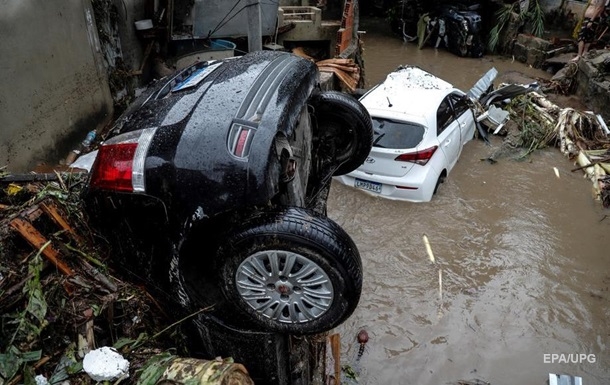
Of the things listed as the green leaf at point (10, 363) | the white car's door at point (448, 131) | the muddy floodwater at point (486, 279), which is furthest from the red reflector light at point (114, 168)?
the white car's door at point (448, 131)

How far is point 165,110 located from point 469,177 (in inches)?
268

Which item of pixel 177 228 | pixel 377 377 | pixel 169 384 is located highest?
pixel 177 228

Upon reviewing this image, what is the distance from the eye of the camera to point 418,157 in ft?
21.4

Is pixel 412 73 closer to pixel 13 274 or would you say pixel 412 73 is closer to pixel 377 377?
pixel 377 377

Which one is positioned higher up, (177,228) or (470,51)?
(177,228)

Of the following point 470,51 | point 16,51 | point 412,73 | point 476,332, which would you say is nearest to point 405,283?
point 476,332

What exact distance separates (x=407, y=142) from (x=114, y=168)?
4.83m

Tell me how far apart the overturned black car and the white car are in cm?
407

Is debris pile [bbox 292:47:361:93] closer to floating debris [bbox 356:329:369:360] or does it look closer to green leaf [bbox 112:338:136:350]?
floating debris [bbox 356:329:369:360]

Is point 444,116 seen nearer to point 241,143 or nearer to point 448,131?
point 448,131

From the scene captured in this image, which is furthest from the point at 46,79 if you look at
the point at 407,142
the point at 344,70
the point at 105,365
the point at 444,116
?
the point at 344,70

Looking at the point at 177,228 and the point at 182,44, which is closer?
the point at 177,228

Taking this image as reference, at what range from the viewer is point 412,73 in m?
8.03

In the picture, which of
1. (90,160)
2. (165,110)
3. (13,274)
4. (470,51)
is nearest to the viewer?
(13,274)
